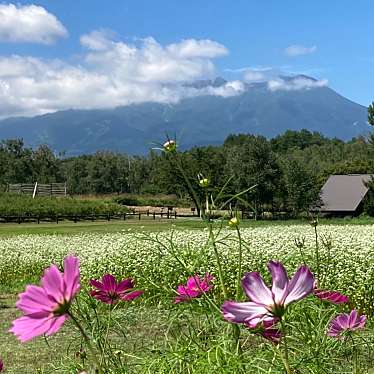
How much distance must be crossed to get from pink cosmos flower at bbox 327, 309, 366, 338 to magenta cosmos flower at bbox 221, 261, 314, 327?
566mm

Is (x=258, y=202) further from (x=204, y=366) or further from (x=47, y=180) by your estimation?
(x=204, y=366)

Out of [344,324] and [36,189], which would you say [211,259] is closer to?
[344,324]

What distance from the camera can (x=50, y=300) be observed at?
0.77 metres

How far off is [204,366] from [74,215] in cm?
3976

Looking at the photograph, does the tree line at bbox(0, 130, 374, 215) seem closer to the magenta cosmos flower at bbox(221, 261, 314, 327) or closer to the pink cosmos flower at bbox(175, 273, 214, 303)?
the pink cosmos flower at bbox(175, 273, 214, 303)

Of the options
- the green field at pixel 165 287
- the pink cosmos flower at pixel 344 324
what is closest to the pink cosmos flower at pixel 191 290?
the green field at pixel 165 287

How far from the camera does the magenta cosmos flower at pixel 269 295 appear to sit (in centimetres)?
78

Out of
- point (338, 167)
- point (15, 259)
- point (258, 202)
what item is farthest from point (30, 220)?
point (338, 167)

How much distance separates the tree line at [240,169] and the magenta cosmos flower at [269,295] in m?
40.3

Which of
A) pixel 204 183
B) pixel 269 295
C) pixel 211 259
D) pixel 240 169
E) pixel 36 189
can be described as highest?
pixel 240 169

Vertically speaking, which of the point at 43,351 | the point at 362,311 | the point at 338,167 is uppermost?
the point at 338,167

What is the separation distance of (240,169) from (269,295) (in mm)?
48061

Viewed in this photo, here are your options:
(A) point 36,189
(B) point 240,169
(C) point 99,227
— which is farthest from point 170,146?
(A) point 36,189

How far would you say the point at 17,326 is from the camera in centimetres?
75
